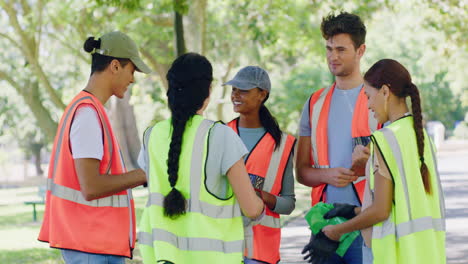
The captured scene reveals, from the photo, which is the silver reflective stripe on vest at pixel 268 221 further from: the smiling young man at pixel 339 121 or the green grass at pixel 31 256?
the green grass at pixel 31 256

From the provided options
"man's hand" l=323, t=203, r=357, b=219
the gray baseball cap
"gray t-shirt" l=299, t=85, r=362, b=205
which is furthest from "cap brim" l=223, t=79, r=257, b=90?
"man's hand" l=323, t=203, r=357, b=219

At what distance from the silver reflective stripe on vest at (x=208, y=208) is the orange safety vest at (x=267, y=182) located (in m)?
0.79

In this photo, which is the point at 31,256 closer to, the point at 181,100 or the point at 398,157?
the point at 181,100

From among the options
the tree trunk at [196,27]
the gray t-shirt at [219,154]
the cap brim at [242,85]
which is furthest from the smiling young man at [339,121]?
the tree trunk at [196,27]

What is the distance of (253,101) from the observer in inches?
197

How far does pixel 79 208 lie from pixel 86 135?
40 centimetres

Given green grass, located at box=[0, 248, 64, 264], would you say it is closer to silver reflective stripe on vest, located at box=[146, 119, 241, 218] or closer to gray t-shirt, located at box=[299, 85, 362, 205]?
gray t-shirt, located at box=[299, 85, 362, 205]

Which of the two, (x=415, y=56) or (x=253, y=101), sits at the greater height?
(x=415, y=56)

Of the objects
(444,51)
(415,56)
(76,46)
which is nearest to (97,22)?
(76,46)

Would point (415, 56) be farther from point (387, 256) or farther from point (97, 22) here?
point (387, 256)

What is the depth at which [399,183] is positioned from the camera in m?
3.91

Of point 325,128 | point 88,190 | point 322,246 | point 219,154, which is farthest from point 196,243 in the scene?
point 325,128

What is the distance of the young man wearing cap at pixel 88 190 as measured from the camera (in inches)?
165

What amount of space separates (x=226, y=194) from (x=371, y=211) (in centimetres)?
72
